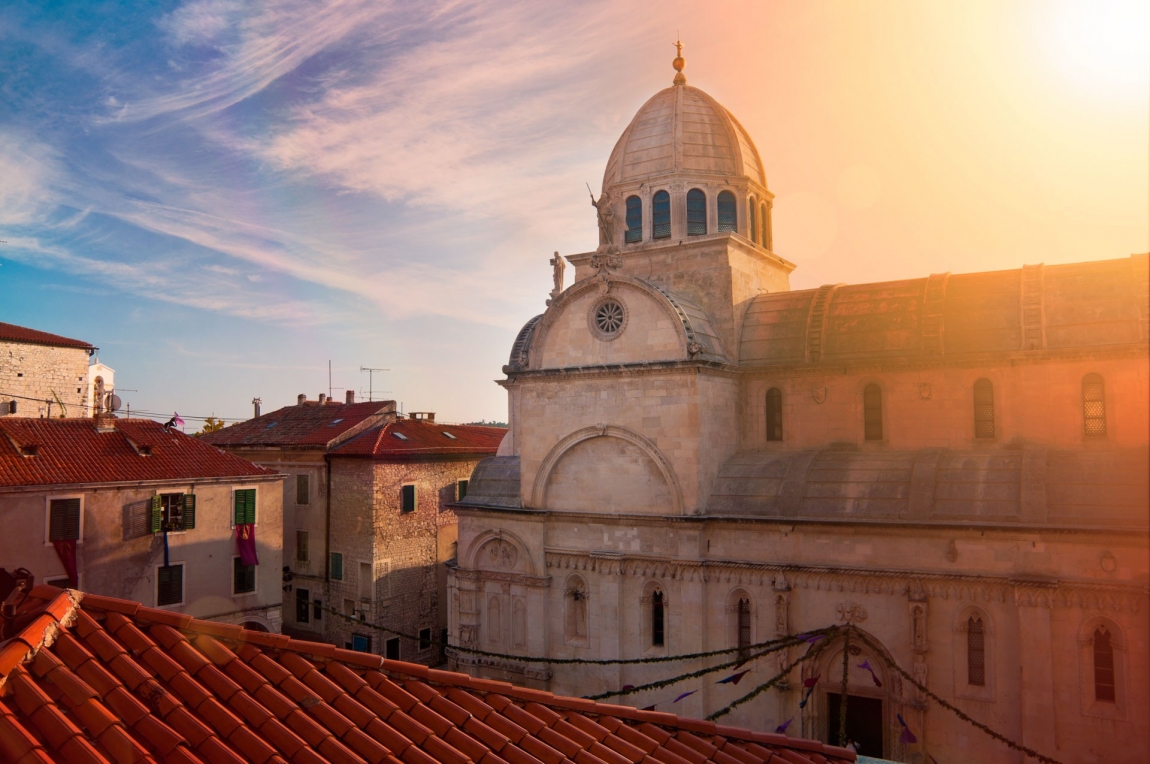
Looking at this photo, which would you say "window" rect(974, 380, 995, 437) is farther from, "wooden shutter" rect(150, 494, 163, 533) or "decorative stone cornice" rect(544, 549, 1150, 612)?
"wooden shutter" rect(150, 494, 163, 533)

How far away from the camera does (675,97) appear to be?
27.5 m

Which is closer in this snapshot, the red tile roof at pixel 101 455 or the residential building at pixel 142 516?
the residential building at pixel 142 516

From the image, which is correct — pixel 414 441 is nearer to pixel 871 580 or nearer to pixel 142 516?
pixel 142 516

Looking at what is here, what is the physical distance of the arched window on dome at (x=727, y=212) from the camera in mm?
26219

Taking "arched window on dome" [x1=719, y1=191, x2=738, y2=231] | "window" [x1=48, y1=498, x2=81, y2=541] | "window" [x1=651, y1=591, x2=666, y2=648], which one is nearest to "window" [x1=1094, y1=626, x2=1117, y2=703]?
"window" [x1=651, y1=591, x2=666, y2=648]

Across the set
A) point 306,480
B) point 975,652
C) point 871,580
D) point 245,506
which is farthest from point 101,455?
point 975,652

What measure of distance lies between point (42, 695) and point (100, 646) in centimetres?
85

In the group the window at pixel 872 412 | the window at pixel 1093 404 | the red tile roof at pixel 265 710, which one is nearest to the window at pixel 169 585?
A: the red tile roof at pixel 265 710

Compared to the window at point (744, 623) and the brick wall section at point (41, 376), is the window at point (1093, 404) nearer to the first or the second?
the window at point (744, 623)

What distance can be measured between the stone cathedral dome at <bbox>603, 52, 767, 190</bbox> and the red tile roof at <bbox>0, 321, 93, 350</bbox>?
2654cm

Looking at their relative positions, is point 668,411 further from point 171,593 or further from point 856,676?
point 171,593

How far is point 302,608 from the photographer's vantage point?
3419 cm

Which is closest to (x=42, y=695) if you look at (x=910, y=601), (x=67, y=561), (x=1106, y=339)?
(x=910, y=601)

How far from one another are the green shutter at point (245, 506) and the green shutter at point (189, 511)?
5.17 feet
